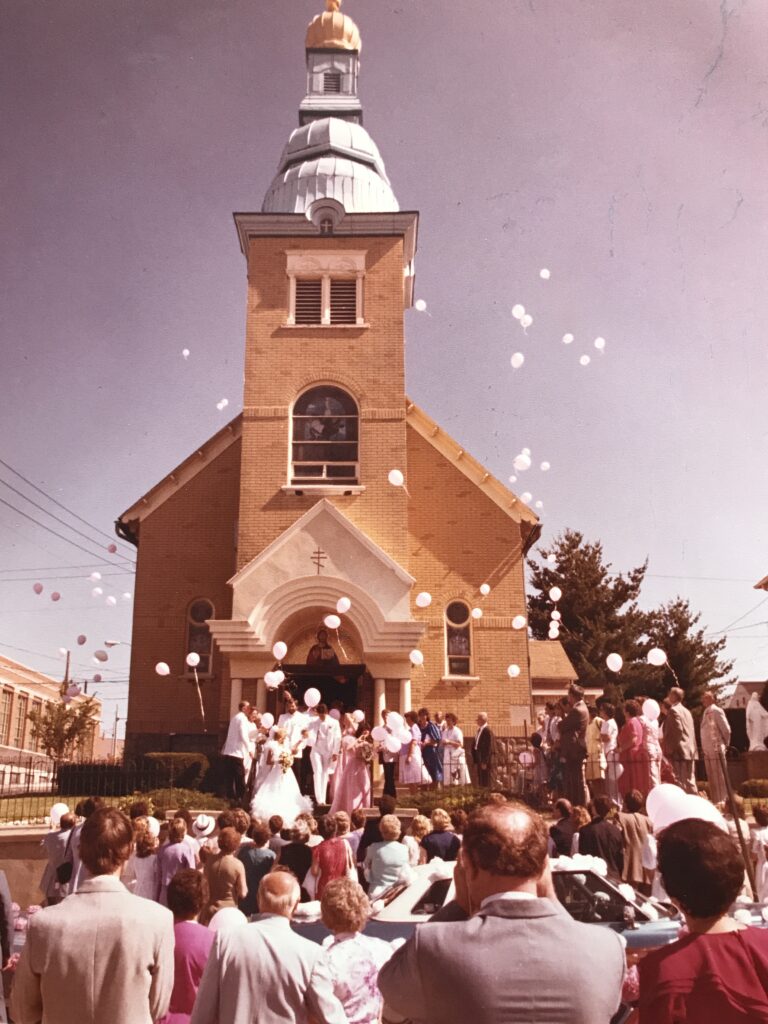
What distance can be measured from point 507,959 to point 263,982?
1.85 metres

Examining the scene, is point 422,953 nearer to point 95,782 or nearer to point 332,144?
point 95,782

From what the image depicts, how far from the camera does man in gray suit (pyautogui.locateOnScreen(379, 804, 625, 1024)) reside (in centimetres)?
286

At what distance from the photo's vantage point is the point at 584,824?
10.6 m

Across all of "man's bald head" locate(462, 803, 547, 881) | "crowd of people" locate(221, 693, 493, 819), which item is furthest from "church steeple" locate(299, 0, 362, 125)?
"man's bald head" locate(462, 803, 547, 881)

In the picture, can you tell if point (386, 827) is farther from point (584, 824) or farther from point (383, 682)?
point (383, 682)

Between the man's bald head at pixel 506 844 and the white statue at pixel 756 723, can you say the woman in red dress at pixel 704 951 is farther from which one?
the white statue at pixel 756 723

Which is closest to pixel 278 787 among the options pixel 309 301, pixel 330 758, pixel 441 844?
pixel 330 758

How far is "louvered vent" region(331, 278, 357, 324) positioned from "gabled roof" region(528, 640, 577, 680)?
48.5 feet

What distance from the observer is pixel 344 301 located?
1014 inches

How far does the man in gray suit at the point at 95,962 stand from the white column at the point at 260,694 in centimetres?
1723

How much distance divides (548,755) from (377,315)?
1256 centimetres

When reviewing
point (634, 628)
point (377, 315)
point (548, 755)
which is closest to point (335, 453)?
point (377, 315)

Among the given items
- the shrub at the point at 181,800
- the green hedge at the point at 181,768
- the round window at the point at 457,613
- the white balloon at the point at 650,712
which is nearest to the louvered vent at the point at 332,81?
the round window at the point at 457,613

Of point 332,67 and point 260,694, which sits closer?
point 260,694
